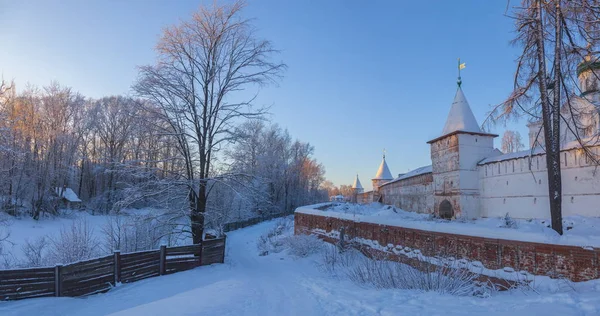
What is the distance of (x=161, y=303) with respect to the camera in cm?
632

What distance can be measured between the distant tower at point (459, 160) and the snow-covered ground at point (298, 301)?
13.1m

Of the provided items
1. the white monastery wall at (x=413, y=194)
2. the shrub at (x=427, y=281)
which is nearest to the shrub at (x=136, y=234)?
the shrub at (x=427, y=281)

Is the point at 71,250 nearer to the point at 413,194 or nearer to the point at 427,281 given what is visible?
the point at 427,281

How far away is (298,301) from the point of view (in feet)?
24.1

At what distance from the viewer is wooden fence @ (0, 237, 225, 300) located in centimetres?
706

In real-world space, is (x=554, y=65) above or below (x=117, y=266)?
above

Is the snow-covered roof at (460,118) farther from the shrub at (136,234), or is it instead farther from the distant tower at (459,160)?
the shrub at (136,234)

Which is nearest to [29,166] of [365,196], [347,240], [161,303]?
[347,240]

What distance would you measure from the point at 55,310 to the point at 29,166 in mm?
28676

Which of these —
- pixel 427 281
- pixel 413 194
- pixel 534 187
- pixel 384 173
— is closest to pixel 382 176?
pixel 384 173

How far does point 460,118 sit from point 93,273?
21.3 m

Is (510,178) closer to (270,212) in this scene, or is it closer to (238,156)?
(238,156)

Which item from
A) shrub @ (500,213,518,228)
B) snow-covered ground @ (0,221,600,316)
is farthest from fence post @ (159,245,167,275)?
shrub @ (500,213,518,228)

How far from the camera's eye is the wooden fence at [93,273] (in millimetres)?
7062
